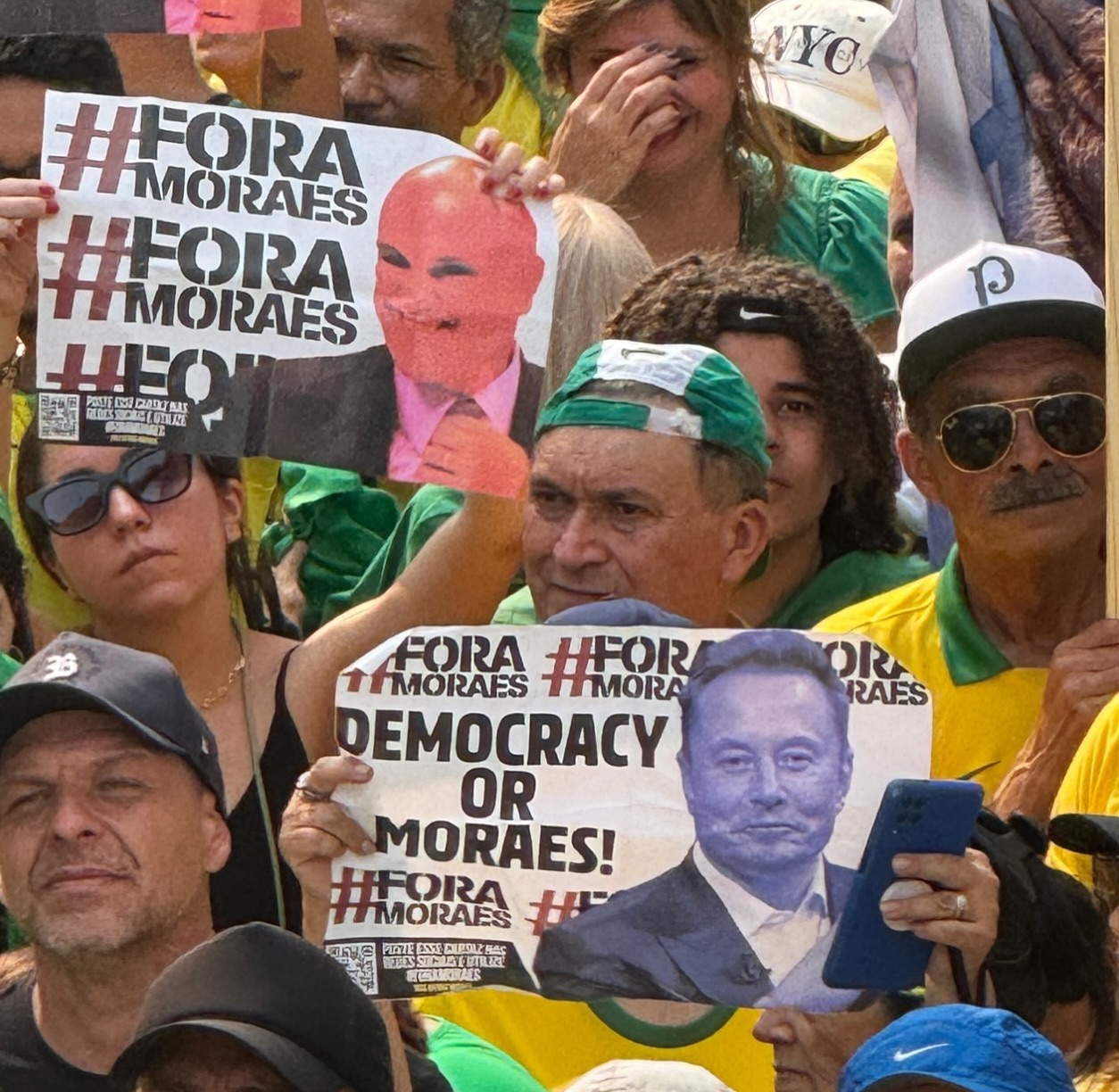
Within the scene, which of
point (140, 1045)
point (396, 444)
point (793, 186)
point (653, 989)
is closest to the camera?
point (140, 1045)

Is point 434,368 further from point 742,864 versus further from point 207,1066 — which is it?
point 207,1066

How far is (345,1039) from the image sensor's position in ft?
14.9

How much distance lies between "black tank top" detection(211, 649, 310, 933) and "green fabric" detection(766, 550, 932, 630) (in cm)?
81

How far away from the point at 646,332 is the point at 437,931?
1.08 m

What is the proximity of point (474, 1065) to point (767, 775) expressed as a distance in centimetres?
57

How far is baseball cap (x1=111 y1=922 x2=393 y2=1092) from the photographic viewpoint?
447cm

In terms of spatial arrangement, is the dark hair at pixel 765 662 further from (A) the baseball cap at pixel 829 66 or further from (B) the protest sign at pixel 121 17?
(A) the baseball cap at pixel 829 66

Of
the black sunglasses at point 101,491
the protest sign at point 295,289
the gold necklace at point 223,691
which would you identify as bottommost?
the gold necklace at point 223,691

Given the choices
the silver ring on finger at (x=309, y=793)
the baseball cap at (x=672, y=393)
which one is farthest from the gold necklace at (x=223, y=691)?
the baseball cap at (x=672, y=393)

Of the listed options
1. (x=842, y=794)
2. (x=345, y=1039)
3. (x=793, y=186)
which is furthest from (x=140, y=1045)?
(x=793, y=186)

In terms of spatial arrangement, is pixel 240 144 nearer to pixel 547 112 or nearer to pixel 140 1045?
pixel 547 112

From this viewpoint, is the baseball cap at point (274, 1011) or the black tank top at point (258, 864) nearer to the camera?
the baseball cap at point (274, 1011)

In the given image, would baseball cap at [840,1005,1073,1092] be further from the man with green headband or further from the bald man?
the bald man

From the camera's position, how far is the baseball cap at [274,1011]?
447 centimetres
